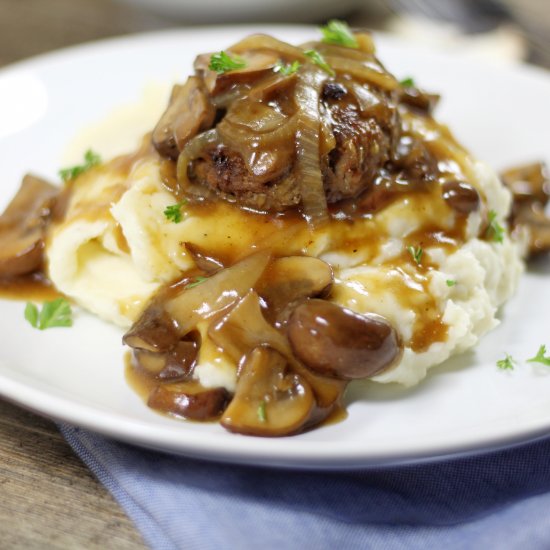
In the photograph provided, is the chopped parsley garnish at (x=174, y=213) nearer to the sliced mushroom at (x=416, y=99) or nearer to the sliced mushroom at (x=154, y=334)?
the sliced mushroom at (x=154, y=334)

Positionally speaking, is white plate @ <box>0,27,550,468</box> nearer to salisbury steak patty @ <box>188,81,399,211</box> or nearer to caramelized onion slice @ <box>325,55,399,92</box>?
salisbury steak patty @ <box>188,81,399,211</box>

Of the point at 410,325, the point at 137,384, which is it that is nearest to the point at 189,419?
the point at 137,384

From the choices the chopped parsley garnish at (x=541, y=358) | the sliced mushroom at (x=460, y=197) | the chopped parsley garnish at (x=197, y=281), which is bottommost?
the chopped parsley garnish at (x=197, y=281)

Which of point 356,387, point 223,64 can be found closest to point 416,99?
point 223,64

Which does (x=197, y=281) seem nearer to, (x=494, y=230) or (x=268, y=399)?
(x=268, y=399)

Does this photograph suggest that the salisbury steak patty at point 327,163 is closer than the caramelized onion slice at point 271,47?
Yes

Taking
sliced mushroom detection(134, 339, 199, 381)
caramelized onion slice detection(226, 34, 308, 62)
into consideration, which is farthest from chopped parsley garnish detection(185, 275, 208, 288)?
caramelized onion slice detection(226, 34, 308, 62)

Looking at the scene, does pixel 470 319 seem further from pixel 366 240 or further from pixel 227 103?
pixel 227 103

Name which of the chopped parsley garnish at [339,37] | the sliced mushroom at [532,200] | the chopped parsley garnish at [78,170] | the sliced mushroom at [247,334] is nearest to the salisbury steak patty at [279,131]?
the chopped parsley garnish at [339,37]
